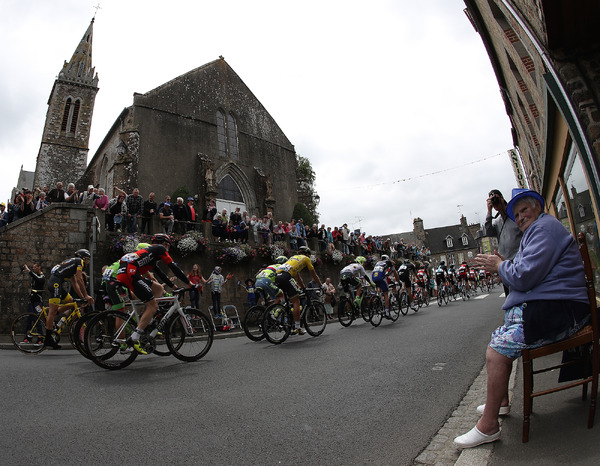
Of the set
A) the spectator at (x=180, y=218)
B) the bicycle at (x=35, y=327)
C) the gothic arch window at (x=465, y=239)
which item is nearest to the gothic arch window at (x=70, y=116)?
the spectator at (x=180, y=218)

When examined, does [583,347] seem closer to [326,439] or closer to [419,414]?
[419,414]

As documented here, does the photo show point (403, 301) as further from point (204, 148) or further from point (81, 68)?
point (81, 68)

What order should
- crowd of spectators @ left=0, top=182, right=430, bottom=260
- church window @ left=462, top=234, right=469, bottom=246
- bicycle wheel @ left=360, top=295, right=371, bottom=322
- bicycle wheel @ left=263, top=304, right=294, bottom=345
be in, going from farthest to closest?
church window @ left=462, top=234, right=469, bottom=246 → crowd of spectators @ left=0, top=182, right=430, bottom=260 → bicycle wheel @ left=360, top=295, right=371, bottom=322 → bicycle wheel @ left=263, top=304, right=294, bottom=345

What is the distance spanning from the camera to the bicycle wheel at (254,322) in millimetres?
8312

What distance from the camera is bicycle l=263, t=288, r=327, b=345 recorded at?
8.20m

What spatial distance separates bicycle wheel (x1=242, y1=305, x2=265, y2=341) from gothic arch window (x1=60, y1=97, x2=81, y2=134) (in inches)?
2184

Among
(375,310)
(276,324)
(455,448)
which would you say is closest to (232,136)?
(375,310)

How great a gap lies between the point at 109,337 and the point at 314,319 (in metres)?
4.38

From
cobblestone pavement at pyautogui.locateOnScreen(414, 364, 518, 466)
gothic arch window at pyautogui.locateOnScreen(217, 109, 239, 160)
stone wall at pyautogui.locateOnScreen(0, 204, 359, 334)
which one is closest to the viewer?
cobblestone pavement at pyautogui.locateOnScreen(414, 364, 518, 466)

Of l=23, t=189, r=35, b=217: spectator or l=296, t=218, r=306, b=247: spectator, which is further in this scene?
l=296, t=218, r=306, b=247: spectator

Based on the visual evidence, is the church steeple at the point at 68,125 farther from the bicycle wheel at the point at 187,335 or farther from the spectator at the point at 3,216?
the bicycle wheel at the point at 187,335

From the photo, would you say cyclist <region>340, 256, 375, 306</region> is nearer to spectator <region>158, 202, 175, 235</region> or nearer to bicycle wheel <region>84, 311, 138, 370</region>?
bicycle wheel <region>84, 311, 138, 370</region>

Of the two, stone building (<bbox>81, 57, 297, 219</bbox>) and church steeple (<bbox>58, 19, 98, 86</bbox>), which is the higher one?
church steeple (<bbox>58, 19, 98, 86</bbox>)

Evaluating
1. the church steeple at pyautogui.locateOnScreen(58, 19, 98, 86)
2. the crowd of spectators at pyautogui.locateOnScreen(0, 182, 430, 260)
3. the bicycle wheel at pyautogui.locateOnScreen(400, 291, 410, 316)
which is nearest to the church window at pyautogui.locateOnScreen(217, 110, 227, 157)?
the crowd of spectators at pyautogui.locateOnScreen(0, 182, 430, 260)
